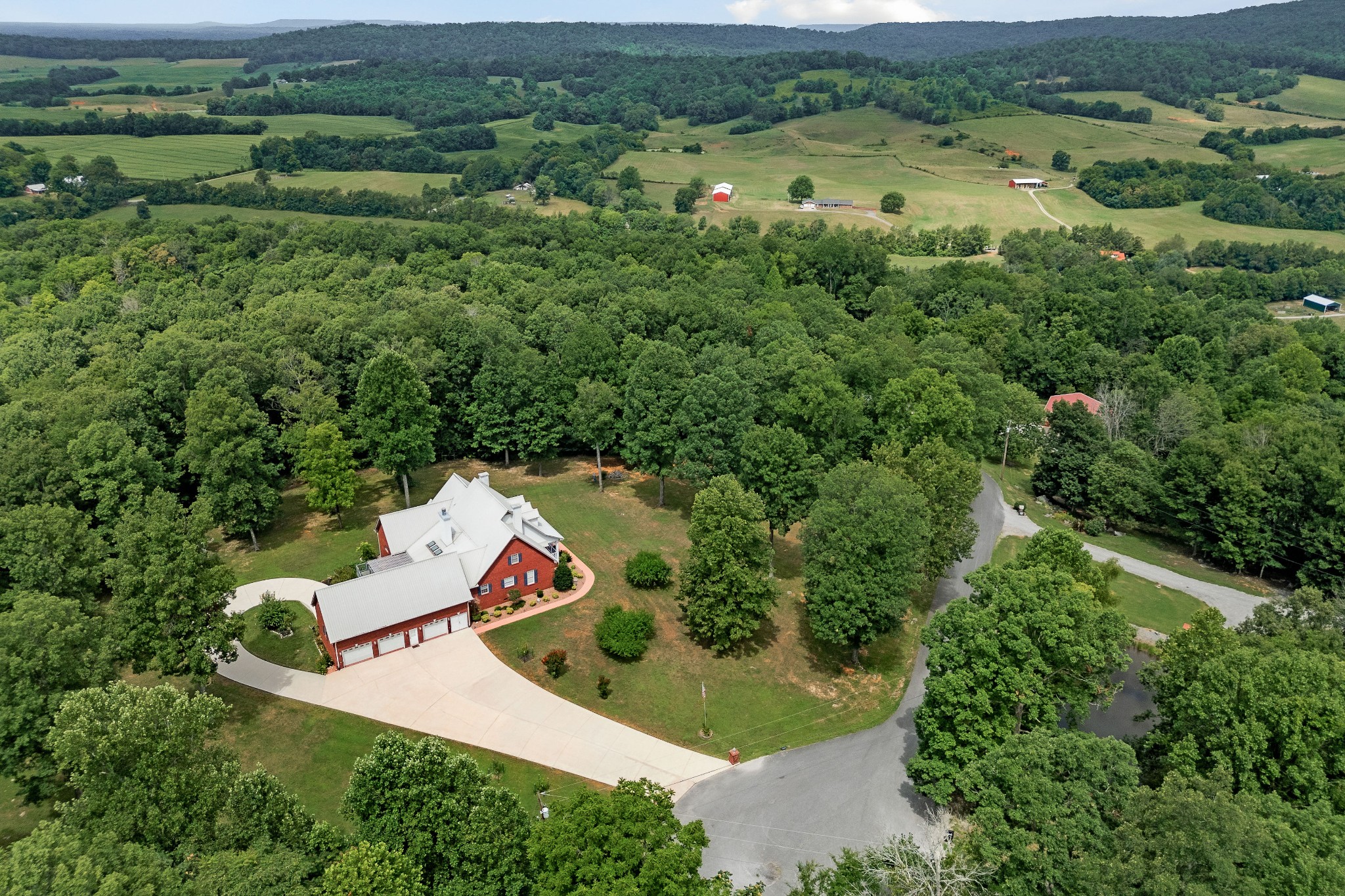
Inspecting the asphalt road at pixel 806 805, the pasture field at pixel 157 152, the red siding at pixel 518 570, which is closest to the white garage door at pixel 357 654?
the red siding at pixel 518 570

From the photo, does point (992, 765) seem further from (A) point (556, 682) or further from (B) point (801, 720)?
(A) point (556, 682)

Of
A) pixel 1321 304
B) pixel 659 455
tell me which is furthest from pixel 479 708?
pixel 1321 304

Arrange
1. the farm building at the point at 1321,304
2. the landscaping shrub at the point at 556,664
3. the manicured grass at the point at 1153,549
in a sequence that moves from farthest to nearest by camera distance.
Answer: the farm building at the point at 1321,304
the manicured grass at the point at 1153,549
the landscaping shrub at the point at 556,664

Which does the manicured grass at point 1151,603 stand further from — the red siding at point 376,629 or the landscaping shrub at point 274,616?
the landscaping shrub at point 274,616

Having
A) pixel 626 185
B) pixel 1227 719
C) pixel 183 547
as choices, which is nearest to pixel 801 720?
pixel 1227 719

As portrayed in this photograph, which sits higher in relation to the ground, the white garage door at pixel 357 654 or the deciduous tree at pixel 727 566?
the deciduous tree at pixel 727 566
